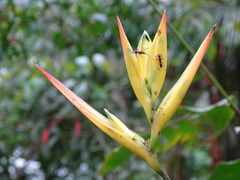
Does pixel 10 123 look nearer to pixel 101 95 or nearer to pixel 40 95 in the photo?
pixel 40 95

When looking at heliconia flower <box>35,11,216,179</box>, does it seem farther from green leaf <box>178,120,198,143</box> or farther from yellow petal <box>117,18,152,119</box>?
green leaf <box>178,120,198,143</box>

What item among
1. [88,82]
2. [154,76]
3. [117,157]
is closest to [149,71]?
[154,76]

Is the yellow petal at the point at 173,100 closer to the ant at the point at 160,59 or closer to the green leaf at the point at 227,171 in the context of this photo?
the ant at the point at 160,59

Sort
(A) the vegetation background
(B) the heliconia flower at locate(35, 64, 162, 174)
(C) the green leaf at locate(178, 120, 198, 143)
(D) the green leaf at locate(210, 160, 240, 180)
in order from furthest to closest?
(A) the vegetation background < (C) the green leaf at locate(178, 120, 198, 143) < (D) the green leaf at locate(210, 160, 240, 180) < (B) the heliconia flower at locate(35, 64, 162, 174)

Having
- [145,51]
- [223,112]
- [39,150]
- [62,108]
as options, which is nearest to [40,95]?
[62,108]

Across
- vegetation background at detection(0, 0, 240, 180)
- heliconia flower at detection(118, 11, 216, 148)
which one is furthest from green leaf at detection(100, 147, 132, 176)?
heliconia flower at detection(118, 11, 216, 148)
